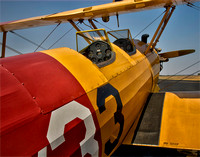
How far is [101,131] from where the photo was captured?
220 centimetres

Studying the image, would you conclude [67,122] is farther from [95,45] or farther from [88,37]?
[88,37]

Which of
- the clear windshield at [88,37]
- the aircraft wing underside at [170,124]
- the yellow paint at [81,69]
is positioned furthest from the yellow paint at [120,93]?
the clear windshield at [88,37]

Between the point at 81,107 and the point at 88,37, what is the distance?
2.12 meters

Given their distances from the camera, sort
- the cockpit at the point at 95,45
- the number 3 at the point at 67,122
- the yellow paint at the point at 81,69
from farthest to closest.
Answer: the cockpit at the point at 95,45 < the yellow paint at the point at 81,69 < the number 3 at the point at 67,122

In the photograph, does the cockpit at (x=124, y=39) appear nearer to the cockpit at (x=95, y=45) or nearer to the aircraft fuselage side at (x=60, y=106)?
the cockpit at (x=95, y=45)

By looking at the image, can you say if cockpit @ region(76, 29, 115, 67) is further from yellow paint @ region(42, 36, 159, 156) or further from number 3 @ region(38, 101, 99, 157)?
number 3 @ region(38, 101, 99, 157)

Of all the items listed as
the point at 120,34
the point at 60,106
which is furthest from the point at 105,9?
the point at 60,106

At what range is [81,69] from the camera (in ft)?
7.73

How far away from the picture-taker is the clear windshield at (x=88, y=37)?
11.7 feet

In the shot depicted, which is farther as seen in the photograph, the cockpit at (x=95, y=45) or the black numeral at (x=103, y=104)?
the cockpit at (x=95, y=45)

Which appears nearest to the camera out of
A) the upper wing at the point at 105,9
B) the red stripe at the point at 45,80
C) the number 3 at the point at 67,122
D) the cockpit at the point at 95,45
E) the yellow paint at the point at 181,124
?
the number 3 at the point at 67,122

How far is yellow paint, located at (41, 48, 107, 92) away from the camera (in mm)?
2198

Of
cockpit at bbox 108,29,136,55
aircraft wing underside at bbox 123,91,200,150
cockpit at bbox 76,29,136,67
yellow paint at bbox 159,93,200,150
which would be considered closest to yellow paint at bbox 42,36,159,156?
cockpit at bbox 76,29,136,67

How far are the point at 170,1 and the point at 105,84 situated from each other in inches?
146
